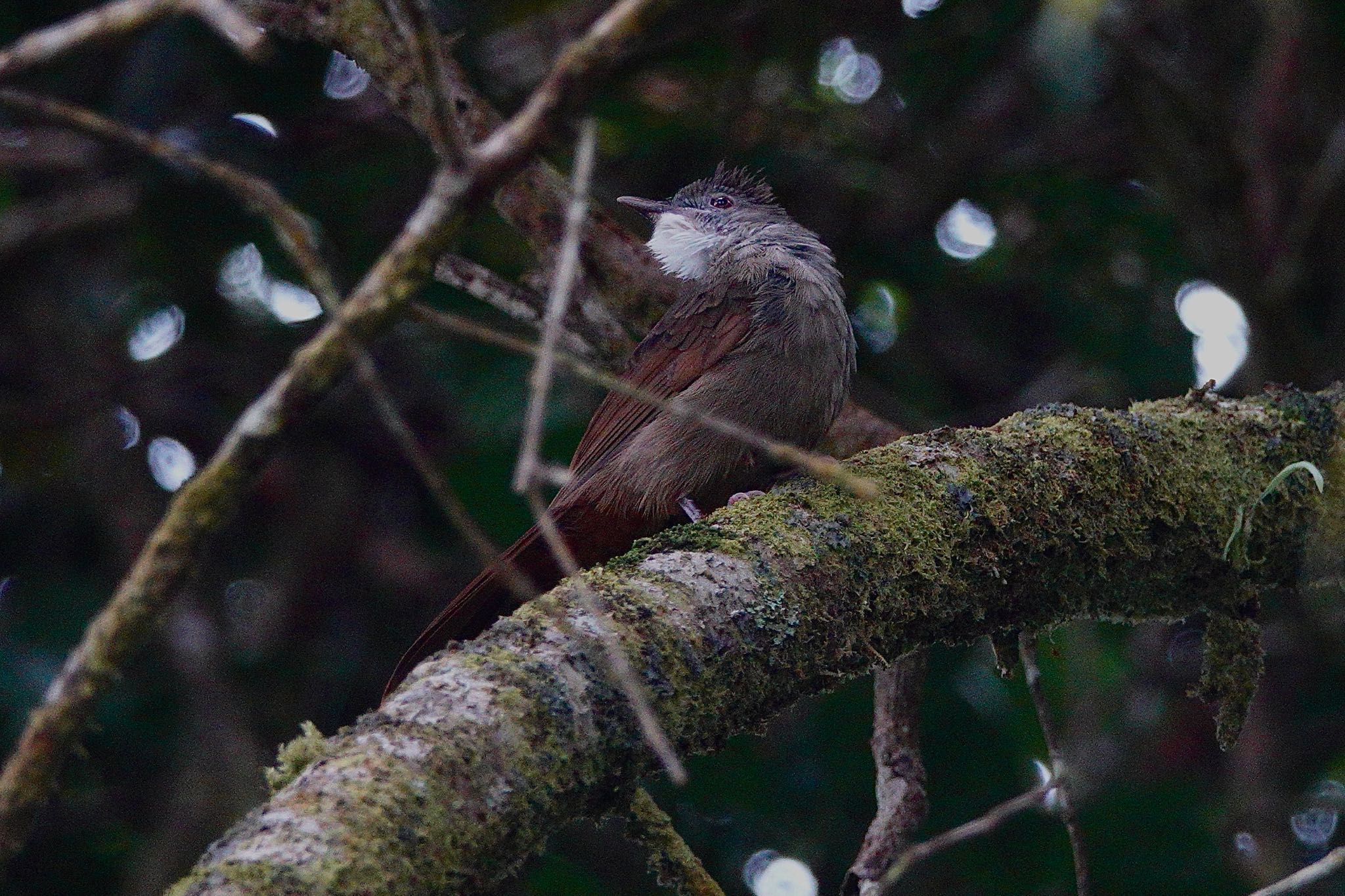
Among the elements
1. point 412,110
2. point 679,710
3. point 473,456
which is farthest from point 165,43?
point 679,710

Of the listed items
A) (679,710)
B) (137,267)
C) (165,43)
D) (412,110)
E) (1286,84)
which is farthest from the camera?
(1286,84)

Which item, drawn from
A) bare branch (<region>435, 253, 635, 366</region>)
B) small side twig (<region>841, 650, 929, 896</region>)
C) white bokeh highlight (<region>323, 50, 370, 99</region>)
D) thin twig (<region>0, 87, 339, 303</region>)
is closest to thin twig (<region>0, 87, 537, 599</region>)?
thin twig (<region>0, 87, 339, 303</region>)

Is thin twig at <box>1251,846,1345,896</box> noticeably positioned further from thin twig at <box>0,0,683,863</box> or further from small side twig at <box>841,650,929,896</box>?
thin twig at <box>0,0,683,863</box>

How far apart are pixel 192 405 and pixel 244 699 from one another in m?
1.63

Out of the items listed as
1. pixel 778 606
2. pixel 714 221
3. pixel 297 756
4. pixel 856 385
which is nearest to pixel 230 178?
pixel 297 756

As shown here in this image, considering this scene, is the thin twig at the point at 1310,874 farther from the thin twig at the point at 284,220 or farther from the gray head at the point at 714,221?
the gray head at the point at 714,221

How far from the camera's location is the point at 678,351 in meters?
4.45

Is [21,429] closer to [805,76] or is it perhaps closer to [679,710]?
[805,76]

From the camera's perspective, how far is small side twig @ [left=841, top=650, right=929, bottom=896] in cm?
312

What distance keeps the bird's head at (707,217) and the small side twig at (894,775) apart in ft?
6.21

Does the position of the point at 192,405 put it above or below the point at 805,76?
below

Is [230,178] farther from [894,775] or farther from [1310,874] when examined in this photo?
[894,775]

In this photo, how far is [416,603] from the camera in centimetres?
668

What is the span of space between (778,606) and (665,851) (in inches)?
22.5
